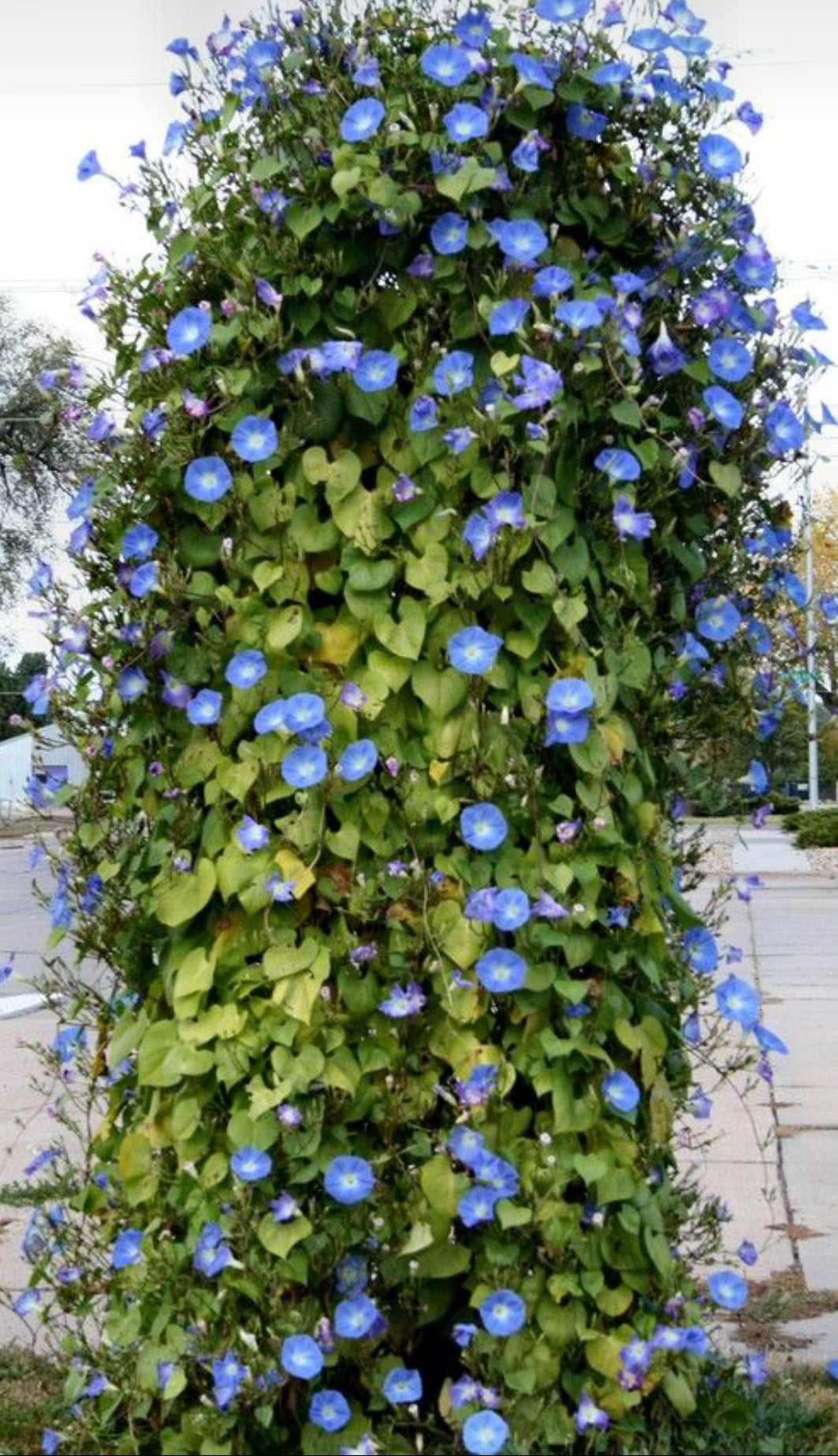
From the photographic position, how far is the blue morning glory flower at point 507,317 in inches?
112

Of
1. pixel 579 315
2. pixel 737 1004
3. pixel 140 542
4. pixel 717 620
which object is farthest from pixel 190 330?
pixel 737 1004

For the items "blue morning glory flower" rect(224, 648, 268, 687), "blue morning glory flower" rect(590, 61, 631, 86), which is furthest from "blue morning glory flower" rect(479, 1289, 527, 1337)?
"blue morning glory flower" rect(590, 61, 631, 86)

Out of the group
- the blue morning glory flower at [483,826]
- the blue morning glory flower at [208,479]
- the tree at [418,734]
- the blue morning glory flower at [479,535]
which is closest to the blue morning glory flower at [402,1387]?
the tree at [418,734]

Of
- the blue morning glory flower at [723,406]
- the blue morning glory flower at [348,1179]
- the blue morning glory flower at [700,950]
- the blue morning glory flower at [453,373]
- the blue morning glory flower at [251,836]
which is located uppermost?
the blue morning glory flower at [453,373]

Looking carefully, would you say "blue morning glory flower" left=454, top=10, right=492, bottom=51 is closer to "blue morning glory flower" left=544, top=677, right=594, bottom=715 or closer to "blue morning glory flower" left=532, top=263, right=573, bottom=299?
"blue morning glory flower" left=532, top=263, right=573, bottom=299

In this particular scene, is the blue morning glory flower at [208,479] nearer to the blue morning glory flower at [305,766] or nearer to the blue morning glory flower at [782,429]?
the blue morning glory flower at [305,766]

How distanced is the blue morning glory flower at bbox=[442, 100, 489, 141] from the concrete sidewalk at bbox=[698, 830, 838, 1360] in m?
1.11

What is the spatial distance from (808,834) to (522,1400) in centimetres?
2314

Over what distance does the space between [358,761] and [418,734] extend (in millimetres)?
129

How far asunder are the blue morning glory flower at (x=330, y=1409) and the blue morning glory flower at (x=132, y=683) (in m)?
1.08

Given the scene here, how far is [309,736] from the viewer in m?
2.87

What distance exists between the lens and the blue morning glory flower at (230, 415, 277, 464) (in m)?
2.86

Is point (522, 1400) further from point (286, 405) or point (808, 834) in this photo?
point (808, 834)

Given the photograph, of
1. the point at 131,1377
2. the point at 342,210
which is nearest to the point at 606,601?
the point at 342,210
